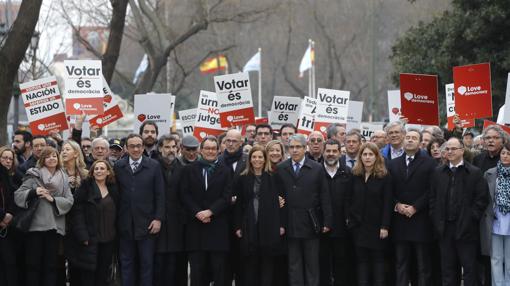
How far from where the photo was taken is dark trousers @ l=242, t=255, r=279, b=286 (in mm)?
13320

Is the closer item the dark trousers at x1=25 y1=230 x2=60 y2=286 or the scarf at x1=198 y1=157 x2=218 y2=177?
the dark trousers at x1=25 y1=230 x2=60 y2=286

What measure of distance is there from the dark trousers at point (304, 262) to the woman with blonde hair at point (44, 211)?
2.85 m

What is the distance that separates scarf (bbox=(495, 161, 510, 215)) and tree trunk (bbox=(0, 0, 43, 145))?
8364 millimetres

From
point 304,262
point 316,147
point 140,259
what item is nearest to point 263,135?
point 316,147

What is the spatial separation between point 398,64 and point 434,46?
161 cm

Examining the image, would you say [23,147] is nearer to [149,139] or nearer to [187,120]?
[149,139]

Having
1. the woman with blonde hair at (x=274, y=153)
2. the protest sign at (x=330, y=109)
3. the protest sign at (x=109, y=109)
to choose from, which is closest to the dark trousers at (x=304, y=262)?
the woman with blonde hair at (x=274, y=153)

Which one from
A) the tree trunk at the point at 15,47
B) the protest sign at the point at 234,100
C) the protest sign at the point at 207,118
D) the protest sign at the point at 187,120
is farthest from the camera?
the protest sign at the point at 187,120

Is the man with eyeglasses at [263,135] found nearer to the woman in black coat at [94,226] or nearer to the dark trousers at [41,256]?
the woman in black coat at [94,226]

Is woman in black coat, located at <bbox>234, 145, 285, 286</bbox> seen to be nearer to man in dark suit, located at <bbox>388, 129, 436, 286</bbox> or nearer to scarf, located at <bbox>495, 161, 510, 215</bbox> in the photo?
man in dark suit, located at <bbox>388, 129, 436, 286</bbox>

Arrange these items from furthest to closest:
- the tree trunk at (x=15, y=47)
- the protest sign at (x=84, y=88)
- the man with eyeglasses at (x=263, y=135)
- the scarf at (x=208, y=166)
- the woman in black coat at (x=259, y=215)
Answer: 1. the protest sign at (x=84, y=88)
2. the tree trunk at (x=15, y=47)
3. the man with eyeglasses at (x=263, y=135)
4. the scarf at (x=208, y=166)
5. the woman in black coat at (x=259, y=215)

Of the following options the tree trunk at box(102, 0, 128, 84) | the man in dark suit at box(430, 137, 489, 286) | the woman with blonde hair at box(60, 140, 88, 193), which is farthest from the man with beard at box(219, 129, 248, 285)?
the tree trunk at box(102, 0, 128, 84)

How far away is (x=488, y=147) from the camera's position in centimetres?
1336

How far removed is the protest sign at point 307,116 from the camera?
19000 millimetres
